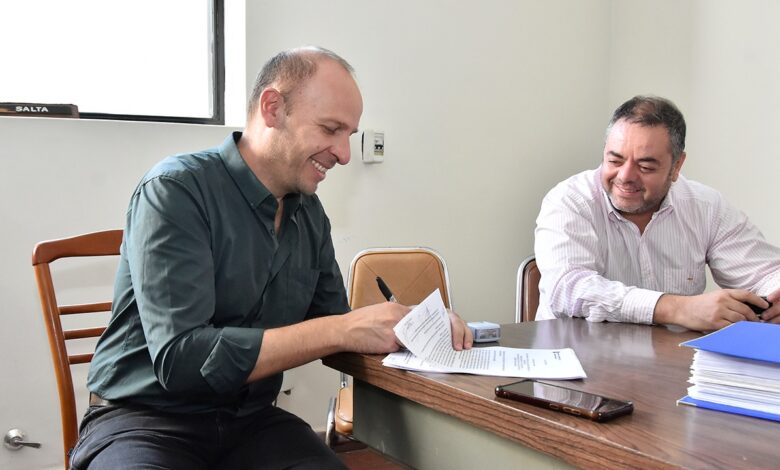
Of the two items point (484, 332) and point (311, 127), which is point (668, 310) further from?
point (311, 127)

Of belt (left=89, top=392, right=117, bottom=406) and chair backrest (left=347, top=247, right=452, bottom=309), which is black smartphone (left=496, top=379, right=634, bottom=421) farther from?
chair backrest (left=347, top=247, right=452, bottom=309)

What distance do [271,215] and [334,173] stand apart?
55.8 inches

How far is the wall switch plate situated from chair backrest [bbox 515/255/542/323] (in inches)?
34.8

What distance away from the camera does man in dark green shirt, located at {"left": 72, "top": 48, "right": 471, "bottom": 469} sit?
53.1 inches

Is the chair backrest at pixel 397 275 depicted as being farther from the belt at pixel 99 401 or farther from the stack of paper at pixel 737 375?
the stack of paper at pixel 737 375

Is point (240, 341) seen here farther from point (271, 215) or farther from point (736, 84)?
point (736, 84)

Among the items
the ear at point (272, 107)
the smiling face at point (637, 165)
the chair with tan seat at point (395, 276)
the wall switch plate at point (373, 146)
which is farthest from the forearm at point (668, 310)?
the wall switch plate at point (373, 146)

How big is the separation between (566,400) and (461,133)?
97.0 inches

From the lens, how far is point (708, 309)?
1.74 meters

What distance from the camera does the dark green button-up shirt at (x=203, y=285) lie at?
1337 mm

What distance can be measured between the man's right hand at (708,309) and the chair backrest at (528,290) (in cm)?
69

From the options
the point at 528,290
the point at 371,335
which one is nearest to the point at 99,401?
the point at 371,335

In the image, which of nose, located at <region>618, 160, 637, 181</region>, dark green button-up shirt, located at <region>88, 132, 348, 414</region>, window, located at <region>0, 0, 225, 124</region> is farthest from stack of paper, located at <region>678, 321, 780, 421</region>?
window, located at <region>0, 0, 225, 124</region>

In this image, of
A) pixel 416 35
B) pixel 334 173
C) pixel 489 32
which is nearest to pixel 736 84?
pixel 489 32
